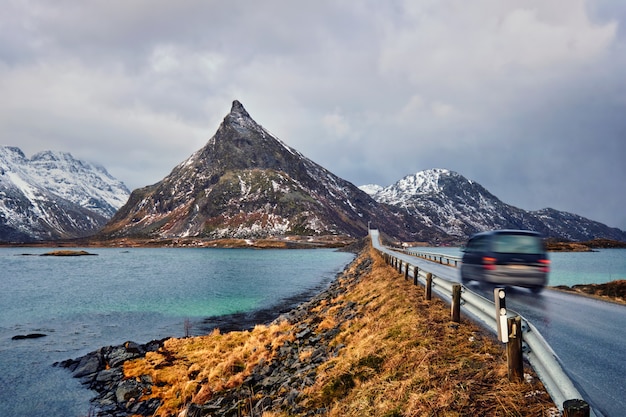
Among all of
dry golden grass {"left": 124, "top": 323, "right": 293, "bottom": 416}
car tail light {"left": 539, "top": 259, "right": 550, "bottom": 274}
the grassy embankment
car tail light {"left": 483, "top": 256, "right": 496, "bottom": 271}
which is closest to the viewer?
the grassy embankment

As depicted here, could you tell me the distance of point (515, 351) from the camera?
19.2ft

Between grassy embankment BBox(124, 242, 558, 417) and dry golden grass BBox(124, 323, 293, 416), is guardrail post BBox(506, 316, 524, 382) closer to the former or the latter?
grassy embankment BBox(124, 242, 558, 417)

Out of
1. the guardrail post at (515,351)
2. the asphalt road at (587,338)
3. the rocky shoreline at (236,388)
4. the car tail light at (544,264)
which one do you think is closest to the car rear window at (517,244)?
the car tail light at (544,264)

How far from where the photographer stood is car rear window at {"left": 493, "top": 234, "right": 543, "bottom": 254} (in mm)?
14945

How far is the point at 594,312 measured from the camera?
12.8m

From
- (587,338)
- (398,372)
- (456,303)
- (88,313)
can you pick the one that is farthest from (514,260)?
(88,313)

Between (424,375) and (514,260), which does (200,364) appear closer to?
(424,375)

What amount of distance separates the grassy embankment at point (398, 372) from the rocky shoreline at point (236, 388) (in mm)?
364

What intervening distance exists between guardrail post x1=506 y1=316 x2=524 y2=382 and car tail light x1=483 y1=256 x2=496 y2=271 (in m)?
10.2

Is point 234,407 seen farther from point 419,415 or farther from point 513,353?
point 513,353

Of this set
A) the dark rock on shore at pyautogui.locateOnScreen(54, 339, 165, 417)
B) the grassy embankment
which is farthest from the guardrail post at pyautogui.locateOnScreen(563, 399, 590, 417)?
the dark rock on shore at pyautogui.locateOnScreen(54, 339, 165, 417)

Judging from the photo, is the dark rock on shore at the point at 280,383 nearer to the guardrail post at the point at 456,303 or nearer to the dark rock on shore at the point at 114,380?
the dark rock on shore at the point at 114,380

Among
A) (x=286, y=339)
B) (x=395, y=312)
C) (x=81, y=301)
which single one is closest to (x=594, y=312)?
(x=395, y=312)

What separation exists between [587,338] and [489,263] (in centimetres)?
601
